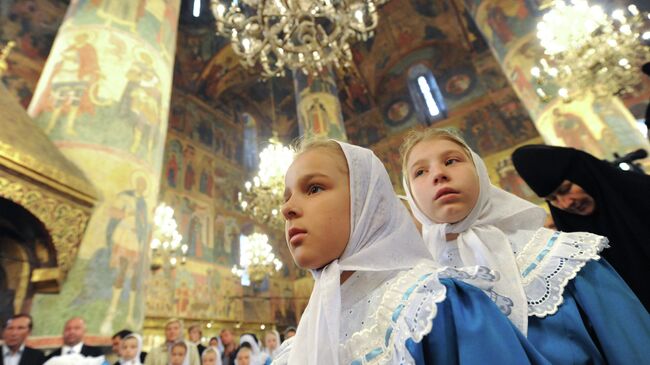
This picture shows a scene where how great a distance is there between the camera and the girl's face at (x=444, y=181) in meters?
1.24

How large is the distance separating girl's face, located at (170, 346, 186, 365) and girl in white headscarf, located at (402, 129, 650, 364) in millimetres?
4685

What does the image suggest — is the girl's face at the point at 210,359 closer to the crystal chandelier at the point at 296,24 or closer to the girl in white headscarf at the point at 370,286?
the girl in white headscarf at the point at 370,286

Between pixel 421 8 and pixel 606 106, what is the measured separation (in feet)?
38.2

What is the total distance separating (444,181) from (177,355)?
4934 millimetres

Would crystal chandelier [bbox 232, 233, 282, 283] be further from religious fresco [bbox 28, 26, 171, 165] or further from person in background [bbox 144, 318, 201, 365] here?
religious fresco [bbox 28, 26, 171, 165]

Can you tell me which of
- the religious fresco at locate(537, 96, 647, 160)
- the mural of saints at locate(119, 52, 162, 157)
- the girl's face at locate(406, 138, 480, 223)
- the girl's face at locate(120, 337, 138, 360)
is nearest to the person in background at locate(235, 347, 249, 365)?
the girl's face at locate(120, 337, 138, 360)

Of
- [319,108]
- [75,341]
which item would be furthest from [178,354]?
[319,108]

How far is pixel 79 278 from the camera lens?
3.30 metres

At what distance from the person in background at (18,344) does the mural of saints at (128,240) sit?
53 cm

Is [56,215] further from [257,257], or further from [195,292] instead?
[195,292]

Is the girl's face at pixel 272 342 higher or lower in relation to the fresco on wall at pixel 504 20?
lower

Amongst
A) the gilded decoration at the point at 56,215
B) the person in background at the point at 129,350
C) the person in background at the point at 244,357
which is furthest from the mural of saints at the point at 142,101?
the person in background at the point at 244,357

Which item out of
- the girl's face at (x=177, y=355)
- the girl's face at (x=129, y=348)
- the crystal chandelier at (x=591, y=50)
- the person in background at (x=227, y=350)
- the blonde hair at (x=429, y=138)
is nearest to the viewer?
the blonde hair at (x=429, y=138)

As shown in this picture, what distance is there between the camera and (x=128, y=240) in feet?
12.4
